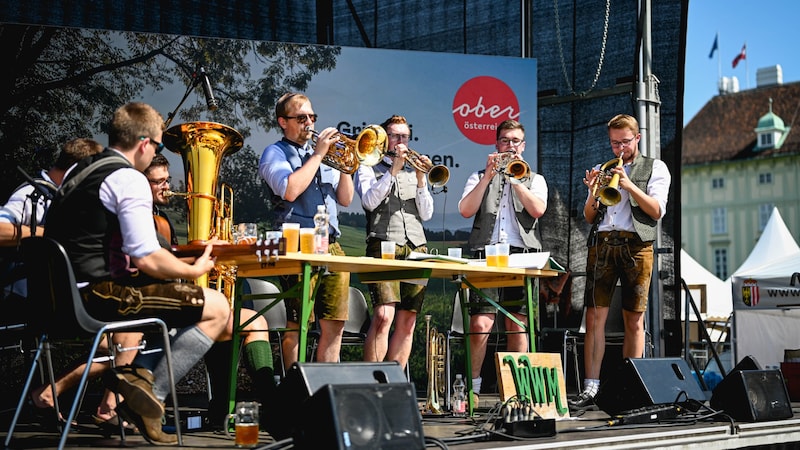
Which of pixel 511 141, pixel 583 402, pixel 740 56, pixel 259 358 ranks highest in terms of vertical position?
pixel 740 56

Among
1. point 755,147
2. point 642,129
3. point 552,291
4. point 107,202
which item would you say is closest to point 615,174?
point 642,129

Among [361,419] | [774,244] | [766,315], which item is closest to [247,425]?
[361,419]

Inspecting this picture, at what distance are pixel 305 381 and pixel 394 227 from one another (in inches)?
84.7

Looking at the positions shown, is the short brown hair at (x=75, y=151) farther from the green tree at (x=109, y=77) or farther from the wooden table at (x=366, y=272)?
the green tree at (x=109, y=77)

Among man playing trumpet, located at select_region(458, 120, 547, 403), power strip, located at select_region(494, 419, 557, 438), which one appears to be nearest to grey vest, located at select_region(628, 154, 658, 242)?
man playing trumpet, located at select_region(458, 120, 547, 403)

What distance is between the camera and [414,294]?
18.1ft

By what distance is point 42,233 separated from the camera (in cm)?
472

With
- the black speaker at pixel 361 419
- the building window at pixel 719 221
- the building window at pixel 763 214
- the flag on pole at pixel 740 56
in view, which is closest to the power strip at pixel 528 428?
the black speaker at pixel 361 419

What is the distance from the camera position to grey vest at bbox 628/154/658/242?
5770mm

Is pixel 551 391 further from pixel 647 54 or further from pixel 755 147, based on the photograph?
pixel 755 147

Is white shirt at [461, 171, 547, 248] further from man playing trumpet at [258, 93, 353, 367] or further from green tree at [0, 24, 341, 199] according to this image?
green tree at [0, 24, 341, 199]

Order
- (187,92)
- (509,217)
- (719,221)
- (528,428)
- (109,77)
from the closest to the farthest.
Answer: (528,428) < (509,217) < (109,77) < (187,92) < (719,221)

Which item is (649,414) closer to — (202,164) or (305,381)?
(305,381)

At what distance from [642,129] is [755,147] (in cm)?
4101
